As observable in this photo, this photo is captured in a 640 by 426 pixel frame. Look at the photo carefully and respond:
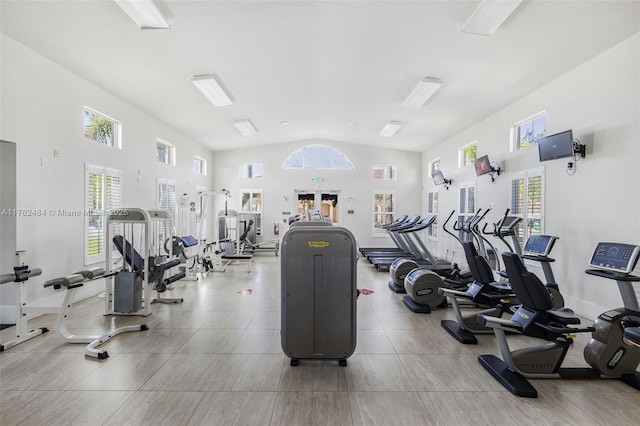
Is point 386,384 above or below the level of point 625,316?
below

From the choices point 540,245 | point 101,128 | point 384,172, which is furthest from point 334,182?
point 540,245

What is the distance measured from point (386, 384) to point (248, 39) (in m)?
4.39

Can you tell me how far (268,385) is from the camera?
249 centimetres

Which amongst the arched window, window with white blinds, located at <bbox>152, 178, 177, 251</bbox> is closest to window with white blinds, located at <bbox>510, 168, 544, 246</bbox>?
the arched window

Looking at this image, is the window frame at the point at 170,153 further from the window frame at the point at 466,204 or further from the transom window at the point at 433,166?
the transom window at the point at 433,166

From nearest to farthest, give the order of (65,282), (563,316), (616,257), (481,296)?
(563,316) → (616,257) → (65,282) → (481,296)

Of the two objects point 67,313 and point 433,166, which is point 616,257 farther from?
point 433,166

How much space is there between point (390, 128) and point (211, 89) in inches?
183

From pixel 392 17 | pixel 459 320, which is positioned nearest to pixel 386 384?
pixel 459 320

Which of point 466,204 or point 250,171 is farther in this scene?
point 250,171

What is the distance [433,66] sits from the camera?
4555mm

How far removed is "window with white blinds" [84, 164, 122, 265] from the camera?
4.86 meters

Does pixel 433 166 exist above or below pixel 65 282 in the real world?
above

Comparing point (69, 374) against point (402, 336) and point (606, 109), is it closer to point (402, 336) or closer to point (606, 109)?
point (402, 336)
